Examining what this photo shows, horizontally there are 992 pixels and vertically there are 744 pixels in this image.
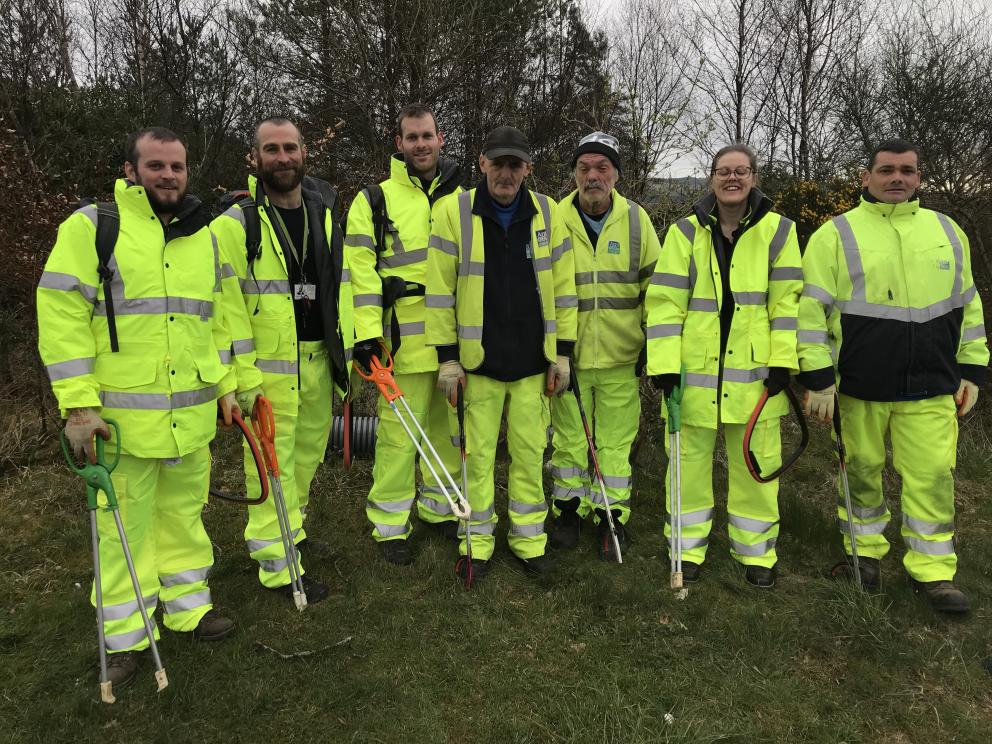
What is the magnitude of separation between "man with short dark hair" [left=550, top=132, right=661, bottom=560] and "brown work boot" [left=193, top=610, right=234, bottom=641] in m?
2.08

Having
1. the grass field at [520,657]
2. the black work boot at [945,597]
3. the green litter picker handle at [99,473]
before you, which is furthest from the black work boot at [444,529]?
the black work boot at [945,597]

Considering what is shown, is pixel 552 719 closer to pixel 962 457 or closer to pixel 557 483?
pixel 557 483

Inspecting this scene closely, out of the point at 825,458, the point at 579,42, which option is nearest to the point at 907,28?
the point at 579,42

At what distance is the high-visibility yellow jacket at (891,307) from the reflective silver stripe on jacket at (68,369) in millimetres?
3591

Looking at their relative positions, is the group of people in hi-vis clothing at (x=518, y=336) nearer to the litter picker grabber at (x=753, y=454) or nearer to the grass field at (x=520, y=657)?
the litter picker grabber at (x=753, y=454)

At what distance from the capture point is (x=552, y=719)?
2889mm

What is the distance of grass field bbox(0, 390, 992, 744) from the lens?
2832 millimetres

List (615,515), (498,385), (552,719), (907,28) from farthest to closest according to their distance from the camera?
(907,28), (615,515), (498,385), (552,719)

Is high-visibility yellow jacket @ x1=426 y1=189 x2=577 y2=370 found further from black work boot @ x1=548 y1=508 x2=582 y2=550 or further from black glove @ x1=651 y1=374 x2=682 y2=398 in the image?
black work boot @ x1=548 y1=508 x2=582 y2=550

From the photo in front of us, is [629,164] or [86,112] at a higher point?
[86,112]

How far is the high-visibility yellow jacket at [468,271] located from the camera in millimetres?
3744

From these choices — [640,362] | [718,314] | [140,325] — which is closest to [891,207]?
[718,314]

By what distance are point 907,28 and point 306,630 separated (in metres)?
13.0

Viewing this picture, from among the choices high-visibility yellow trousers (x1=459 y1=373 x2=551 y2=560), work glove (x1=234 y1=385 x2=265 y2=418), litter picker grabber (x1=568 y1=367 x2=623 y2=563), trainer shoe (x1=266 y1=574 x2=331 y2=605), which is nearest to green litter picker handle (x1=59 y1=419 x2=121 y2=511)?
work glove (x1=234 y1=385 x2=265 y2=418)
